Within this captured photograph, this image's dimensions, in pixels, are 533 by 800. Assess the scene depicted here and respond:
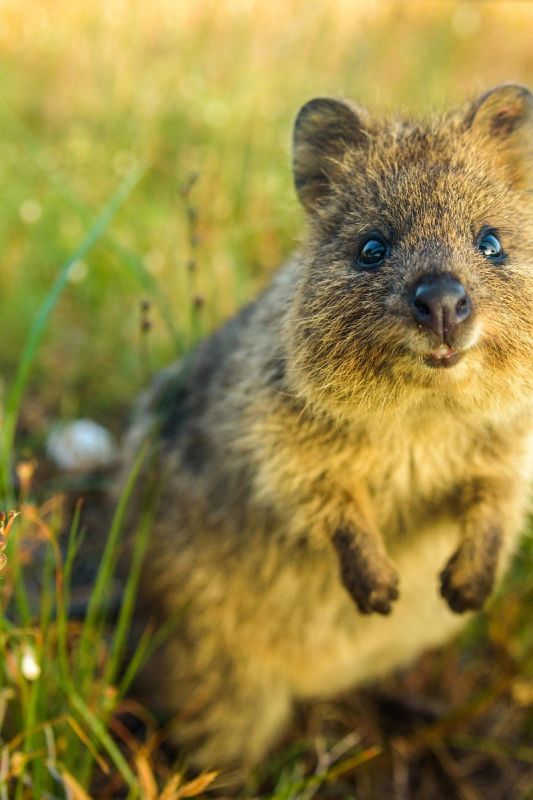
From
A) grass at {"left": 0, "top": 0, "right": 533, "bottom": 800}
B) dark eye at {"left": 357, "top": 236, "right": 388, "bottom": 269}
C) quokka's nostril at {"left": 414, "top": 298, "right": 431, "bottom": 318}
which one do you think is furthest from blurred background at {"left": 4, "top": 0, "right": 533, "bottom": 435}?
quokka's nostril at {"left": 414, "top": 298, "right": 431, "bottom": 318}

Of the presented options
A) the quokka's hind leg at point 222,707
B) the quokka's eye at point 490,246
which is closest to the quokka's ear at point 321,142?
the quokka's eye at point 490,246

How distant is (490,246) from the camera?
2865 millimetres

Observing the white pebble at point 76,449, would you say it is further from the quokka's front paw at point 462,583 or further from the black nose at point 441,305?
the black nose at point 441,305

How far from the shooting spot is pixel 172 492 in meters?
3.97

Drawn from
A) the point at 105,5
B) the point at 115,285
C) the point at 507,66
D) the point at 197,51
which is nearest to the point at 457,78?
the point at 507,66

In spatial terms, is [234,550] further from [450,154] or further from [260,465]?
[450,154]

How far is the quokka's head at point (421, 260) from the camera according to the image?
8.63ft

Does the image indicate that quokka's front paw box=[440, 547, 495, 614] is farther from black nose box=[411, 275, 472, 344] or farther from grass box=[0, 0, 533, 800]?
black nose box=[411, 275, 472, 344]

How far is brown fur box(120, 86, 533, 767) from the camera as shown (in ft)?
9.11

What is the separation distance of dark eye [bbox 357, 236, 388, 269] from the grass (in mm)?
912

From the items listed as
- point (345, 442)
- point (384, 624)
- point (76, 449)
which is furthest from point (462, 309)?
point (76, 449)

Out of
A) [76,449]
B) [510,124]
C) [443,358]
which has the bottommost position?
[76,449]

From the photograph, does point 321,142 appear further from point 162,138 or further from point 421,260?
point 162,138

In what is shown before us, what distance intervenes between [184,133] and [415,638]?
4.00 metres
